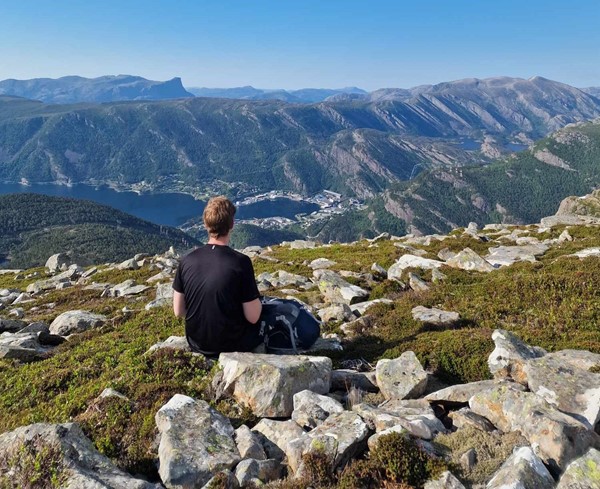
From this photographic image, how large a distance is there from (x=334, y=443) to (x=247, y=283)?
408 cm

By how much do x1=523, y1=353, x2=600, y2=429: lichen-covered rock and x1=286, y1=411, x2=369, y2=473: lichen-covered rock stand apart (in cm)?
390

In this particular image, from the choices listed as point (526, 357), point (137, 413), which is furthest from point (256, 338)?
point (526, 357)

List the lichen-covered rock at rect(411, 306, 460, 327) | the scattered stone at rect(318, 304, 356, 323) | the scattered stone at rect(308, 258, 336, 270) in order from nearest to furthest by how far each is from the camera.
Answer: the lichen-covered rock at rect(411, 306, 460, 327) < the scattered stone at rect(318, 304, 356, 323) < the scattered stone at rect(308, 258, 336, 270)

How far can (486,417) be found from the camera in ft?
24.8

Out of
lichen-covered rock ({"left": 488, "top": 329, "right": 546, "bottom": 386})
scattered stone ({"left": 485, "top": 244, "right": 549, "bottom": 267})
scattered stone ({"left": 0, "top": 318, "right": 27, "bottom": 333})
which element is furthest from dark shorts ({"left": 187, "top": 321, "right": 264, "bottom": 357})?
scattered stone ({"left": 485, "top": 244, "right": 549, "bottom": 267})

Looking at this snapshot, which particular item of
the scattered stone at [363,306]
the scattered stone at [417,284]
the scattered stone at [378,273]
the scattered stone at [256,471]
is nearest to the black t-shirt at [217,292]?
the scattered stone at [256,471]

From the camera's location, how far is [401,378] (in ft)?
29.8

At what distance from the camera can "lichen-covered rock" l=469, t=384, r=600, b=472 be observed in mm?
5965

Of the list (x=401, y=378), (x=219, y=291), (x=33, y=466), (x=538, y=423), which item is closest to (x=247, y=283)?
(x=219, y=291)

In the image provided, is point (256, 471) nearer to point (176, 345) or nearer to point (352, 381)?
point (352, 381)

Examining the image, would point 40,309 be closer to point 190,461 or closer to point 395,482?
point 190,461

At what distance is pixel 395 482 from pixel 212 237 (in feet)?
20.2

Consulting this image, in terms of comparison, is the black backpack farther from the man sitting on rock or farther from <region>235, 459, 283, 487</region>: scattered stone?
<region>235, 459, 283, 487</region>: scattered stone

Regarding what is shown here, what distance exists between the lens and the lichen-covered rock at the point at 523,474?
209 inches
